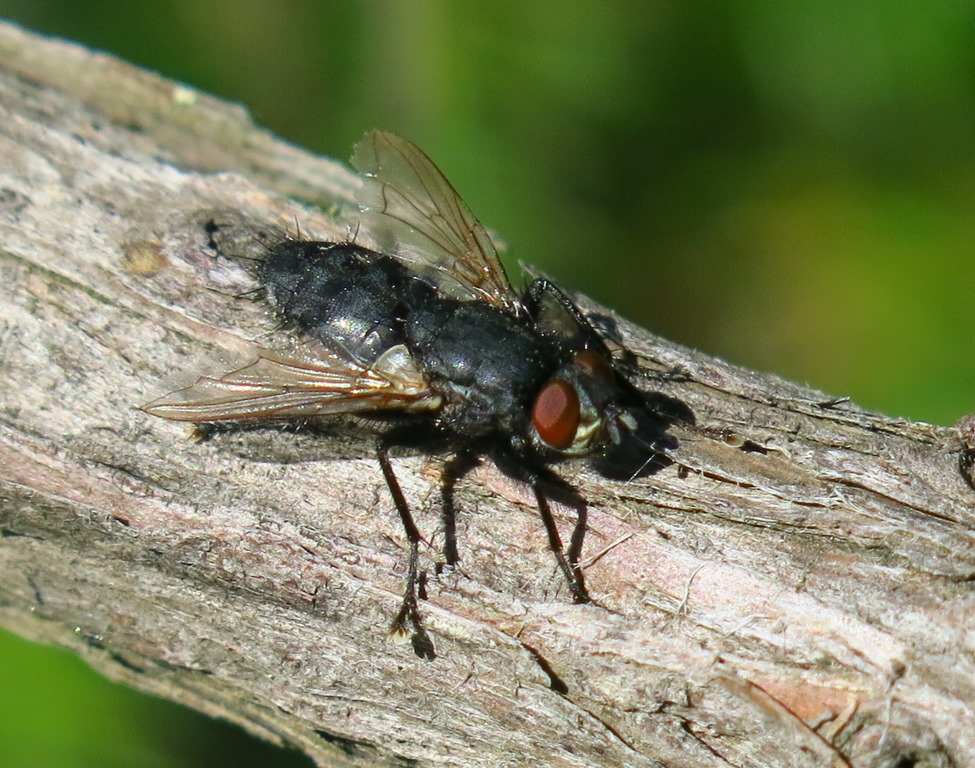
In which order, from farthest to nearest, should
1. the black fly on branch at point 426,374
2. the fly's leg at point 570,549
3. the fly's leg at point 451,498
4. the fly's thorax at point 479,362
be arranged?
the fly's thorax at point 479,362, the black fly on branch at point 426,374, the fly's leg at point 451,498, the fly's leg at point 570,549

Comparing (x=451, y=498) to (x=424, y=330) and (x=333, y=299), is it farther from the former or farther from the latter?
(x=333, y=299)

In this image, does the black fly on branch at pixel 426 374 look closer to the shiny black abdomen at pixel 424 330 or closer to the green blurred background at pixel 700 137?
the shiny black abdomen at pixel 424 330

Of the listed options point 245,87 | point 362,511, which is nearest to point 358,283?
point 362,511

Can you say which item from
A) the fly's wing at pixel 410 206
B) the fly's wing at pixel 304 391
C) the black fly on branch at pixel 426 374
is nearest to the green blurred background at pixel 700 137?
the fly's wing at pixel 410 206

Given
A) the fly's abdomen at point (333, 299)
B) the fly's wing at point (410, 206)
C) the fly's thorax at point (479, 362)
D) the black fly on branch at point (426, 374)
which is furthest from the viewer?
the fly's wing at point (410, 206)

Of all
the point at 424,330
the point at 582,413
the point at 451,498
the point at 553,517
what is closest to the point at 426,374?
the point at 424,330

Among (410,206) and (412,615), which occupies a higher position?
(410,206)

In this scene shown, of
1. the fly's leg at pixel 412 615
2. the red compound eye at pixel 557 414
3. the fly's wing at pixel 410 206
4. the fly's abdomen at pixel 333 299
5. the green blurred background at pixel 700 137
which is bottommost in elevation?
the fly's leg at pixel 412 615
